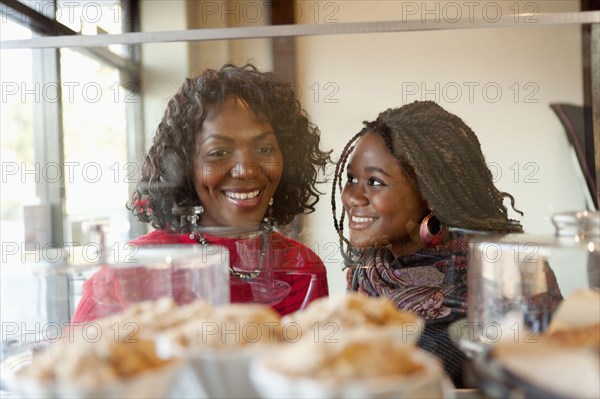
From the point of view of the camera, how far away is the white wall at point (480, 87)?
1.21 metres

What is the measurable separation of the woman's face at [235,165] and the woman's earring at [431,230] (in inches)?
10.9

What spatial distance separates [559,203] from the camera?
1220 mm

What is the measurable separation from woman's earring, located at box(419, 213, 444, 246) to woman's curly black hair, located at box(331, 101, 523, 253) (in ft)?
0.03

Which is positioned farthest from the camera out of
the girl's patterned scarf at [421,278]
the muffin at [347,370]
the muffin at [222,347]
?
the girl's patterned scarf at [421,278]

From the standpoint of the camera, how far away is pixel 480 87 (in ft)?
4.02

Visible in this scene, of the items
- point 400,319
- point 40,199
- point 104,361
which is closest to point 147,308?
point 104,361

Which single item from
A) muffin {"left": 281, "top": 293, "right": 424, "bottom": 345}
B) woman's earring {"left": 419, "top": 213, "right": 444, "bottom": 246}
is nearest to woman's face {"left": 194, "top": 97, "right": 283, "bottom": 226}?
woman's earring {"left": 419, "top": 213, "right": 444, "bottom": 246}

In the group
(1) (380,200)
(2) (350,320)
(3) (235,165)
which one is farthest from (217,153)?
(2) (350,320)

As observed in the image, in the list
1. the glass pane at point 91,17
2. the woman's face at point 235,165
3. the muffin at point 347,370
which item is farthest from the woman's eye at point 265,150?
the muffin at point 347,370

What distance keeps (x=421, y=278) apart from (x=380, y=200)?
16 cm

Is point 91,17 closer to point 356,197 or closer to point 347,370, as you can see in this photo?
point 356,197

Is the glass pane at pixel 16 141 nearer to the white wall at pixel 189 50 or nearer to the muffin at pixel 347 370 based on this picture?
the white wall at pixel 189 50

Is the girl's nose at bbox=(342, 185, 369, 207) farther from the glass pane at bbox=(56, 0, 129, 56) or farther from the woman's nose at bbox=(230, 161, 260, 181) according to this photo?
the glass pane at bbox=(56, 0, 129, 56)

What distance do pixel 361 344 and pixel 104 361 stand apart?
228 mm
